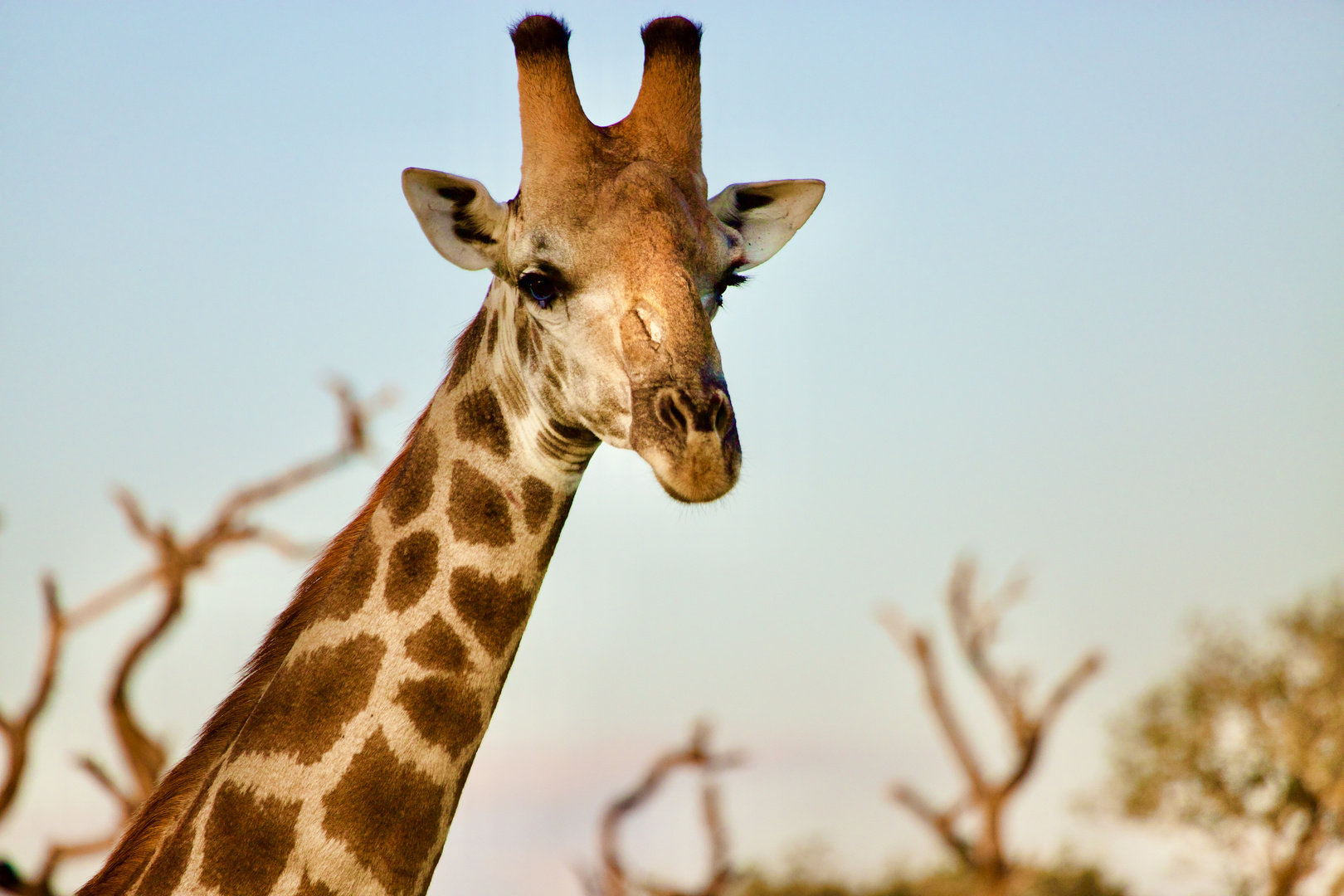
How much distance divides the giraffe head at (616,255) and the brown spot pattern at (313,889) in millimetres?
1511

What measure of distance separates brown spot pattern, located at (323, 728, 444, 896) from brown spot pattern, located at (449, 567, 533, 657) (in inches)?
16.9

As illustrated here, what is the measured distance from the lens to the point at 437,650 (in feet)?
12.3

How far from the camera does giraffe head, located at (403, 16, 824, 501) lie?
3.34m

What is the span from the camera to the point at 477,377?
4.12m

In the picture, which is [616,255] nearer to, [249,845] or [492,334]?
[492,334]

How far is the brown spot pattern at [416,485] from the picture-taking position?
400cm

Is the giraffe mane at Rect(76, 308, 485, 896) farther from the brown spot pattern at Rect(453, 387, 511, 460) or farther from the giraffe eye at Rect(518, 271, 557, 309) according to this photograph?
the giraffe eye at Rect(518, 271, 557, 309)

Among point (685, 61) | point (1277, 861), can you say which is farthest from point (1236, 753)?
point (685, 61)

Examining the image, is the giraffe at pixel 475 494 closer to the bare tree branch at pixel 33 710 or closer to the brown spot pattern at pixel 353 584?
the brown spot pattern at pixel 353 584

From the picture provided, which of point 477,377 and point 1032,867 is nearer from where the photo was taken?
point 477,377

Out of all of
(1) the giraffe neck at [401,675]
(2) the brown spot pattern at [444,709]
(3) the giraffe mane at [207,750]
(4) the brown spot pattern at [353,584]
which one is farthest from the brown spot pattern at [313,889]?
(4) the brown spot pattern at [353,584]

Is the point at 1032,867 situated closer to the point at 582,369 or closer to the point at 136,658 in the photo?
the point at 136,658

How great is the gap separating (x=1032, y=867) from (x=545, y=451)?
14.7m

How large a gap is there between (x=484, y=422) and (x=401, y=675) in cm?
86
